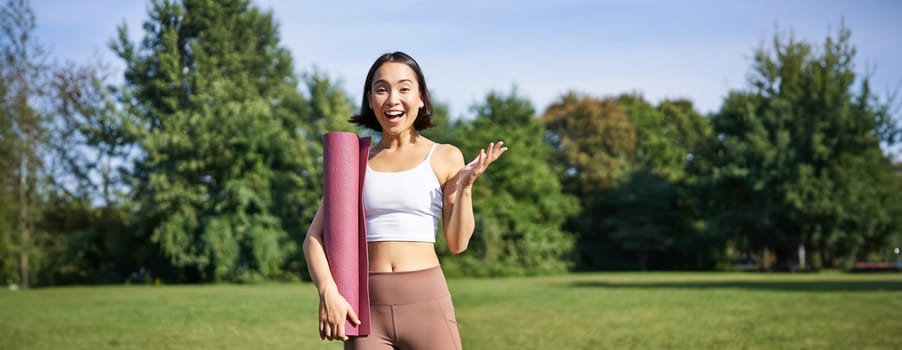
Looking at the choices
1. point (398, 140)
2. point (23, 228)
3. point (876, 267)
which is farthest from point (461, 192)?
point (876, 267)

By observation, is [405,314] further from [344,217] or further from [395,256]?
[344,217]

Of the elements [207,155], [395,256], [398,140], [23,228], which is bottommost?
[395,256]

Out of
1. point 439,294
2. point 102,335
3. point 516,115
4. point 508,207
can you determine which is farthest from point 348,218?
point 516,115

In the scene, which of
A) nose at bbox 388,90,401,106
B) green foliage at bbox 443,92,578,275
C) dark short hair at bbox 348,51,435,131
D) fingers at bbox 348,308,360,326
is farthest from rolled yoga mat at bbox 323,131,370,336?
green foliage at bbox 443,92,578,275

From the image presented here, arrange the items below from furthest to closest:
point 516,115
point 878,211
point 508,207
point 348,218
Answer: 1. point 516,115
2. point 508,207
3. point 878,211
4. point 348,218

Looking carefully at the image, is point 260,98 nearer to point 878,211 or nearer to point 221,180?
point 221,180

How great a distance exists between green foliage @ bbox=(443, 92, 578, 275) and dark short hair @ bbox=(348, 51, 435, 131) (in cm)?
4103

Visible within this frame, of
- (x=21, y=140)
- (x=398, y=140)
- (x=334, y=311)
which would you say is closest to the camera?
(x=334, y=311)

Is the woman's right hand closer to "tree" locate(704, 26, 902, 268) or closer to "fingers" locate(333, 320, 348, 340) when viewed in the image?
"fingers" locate(333, 320, 348, 340)

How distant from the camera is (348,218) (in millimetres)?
2879

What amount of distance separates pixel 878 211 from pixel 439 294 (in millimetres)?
46584

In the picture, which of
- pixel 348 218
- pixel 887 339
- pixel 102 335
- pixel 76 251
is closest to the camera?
pixel 348 218

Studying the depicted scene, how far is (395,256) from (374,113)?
1.86 ft

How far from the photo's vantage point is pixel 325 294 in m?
2.85
